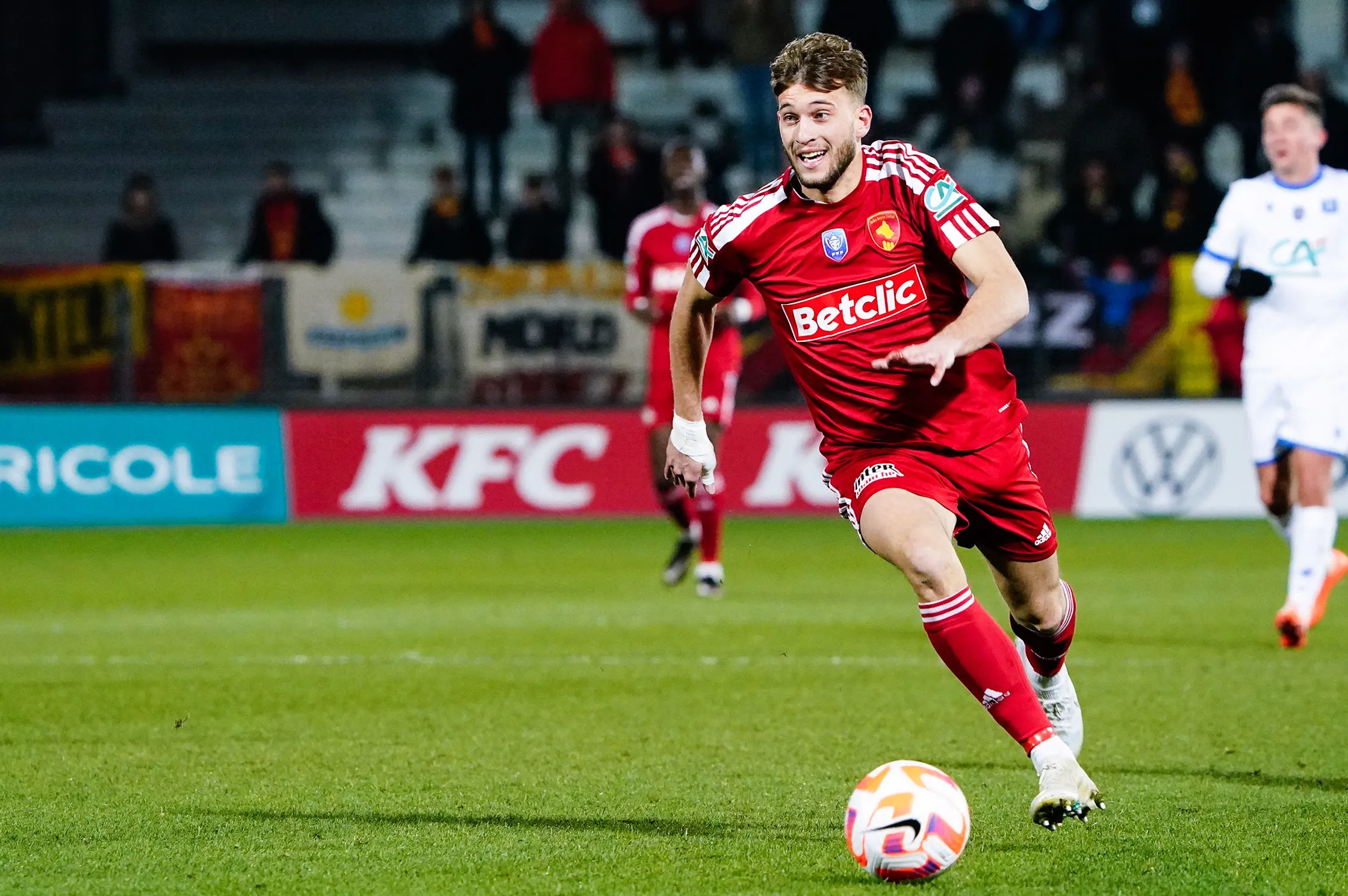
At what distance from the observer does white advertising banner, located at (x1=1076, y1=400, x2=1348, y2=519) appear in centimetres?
1627

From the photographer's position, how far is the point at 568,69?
1919 cm

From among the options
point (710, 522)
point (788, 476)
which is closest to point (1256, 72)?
point (788, 476)

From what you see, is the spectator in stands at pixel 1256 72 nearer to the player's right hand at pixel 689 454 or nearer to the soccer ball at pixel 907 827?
the player's right hand at pixel 689 454

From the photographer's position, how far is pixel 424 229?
692 inches

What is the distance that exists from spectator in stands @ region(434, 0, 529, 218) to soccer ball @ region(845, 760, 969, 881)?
1451cm

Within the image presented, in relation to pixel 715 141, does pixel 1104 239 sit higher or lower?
lower

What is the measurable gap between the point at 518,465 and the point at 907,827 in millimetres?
11897

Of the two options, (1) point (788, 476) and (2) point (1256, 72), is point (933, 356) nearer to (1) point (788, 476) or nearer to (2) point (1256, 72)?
(1) point (788, 476)

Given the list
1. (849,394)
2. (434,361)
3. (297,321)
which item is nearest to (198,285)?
(297,321)

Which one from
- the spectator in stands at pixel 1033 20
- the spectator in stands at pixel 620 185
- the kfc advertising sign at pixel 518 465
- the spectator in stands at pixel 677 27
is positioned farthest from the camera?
the spectator in stands at pixel 677 27

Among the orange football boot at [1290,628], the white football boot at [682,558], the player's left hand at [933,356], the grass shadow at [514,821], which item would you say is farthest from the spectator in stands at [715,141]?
the player's left hand at [933,356]

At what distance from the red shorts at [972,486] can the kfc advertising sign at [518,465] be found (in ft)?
34.3

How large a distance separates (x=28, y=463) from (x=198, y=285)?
201cm

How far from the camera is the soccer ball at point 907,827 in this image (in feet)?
15.1
